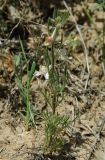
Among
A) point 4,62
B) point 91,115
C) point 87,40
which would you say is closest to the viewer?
point 91,115

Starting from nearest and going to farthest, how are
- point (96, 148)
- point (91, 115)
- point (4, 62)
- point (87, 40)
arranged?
point (96, 148), point (91, 115), point (4, 62), point (87, 40)

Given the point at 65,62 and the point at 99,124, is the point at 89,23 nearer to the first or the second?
the point at 65,62

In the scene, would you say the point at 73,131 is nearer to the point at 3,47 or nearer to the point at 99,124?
the point at 99,124

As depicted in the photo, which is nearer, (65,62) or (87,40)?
(65,62)

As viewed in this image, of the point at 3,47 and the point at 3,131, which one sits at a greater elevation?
the point at 3,47

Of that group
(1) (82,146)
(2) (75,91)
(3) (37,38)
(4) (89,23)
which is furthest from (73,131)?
(4) (89,23)

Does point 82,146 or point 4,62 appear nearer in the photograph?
point 82,146

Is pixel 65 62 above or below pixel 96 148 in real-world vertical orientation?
above

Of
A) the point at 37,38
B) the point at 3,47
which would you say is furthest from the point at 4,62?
the point at 37,38

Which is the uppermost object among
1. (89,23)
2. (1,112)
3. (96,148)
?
(89,23)
